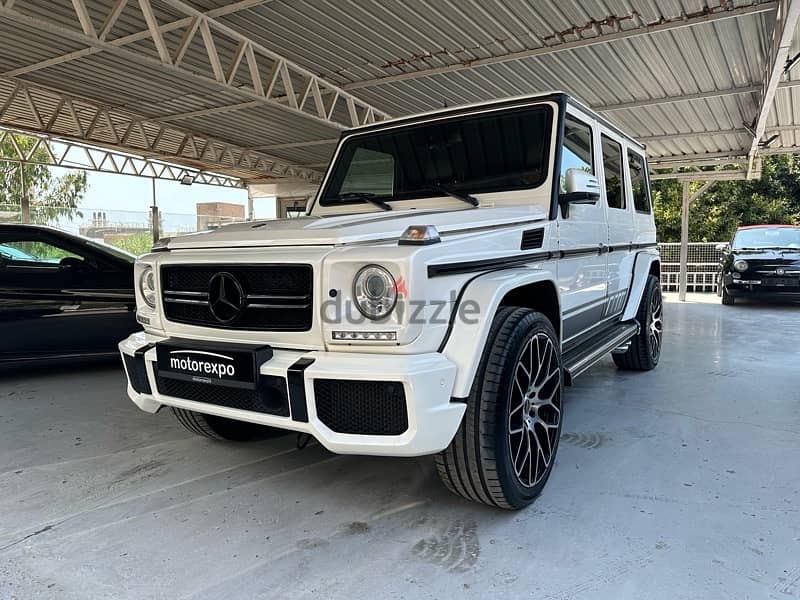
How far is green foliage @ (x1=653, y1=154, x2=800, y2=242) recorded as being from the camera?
22828 mm

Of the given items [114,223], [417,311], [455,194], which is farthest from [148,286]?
[114,223]

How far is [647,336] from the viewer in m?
4.82

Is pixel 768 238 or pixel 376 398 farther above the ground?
pixel 768 238

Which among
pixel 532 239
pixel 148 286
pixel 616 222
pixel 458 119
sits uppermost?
pixel 458 119

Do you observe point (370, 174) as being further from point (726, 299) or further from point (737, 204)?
point (737, 204)

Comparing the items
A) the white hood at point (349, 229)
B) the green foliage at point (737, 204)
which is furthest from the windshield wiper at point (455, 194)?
the green foliage at point (737, 204)

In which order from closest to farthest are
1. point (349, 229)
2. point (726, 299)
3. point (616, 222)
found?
point (349, 229) → point (616, 222) → point (726, 299)

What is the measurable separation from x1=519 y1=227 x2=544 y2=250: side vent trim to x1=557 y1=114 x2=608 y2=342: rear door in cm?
23

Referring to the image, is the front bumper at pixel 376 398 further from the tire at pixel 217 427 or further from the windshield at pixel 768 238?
the windshield at pixel 768 238

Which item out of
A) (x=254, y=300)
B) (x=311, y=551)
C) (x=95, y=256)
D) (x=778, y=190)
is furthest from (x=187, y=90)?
(x=778, y=190)

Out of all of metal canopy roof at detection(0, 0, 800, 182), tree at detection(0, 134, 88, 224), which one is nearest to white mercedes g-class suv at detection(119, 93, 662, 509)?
metal canopy roof at detection(0, 0, 800, 182)

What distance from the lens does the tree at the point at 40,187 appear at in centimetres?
1595

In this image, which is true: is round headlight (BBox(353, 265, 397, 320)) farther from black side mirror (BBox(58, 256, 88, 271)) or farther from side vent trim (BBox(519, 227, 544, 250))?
black side mirror (BBox(58, 256, 88, 271))

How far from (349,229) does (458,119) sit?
55.1 inches
